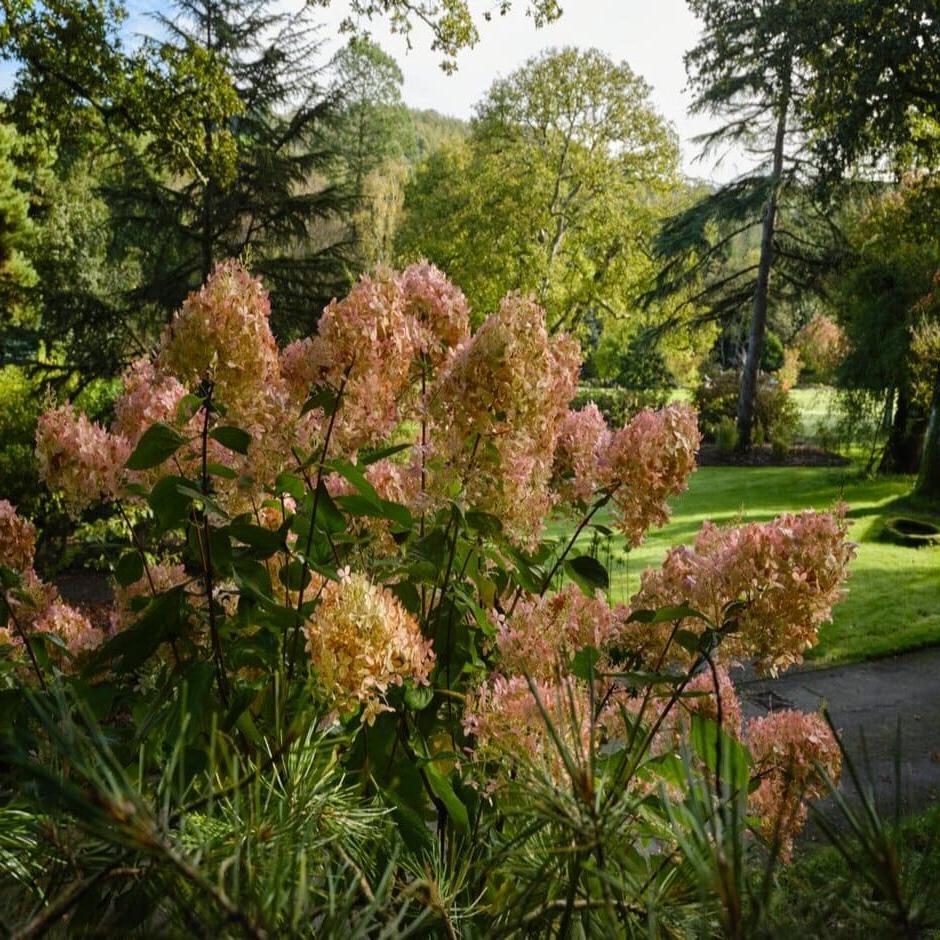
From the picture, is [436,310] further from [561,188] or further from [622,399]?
[622,399]

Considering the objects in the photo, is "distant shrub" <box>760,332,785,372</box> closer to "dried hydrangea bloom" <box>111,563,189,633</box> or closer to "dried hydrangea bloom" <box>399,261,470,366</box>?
"dried hydrangea bloom" <box>399,261,470,366</box>

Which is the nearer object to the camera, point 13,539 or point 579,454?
point 13,539

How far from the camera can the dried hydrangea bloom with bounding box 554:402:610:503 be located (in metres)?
1.46

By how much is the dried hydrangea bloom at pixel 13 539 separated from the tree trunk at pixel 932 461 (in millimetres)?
11036

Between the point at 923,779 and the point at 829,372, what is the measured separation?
11563mm

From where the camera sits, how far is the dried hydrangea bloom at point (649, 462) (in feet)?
4.42

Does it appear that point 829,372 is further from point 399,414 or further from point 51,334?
point 399,414

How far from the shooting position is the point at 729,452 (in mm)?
15375

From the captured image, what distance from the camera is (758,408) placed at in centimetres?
1628

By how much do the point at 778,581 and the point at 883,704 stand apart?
14.5 ft

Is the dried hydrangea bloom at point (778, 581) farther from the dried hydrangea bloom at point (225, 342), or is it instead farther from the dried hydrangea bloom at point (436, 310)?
the dried hydrangea bloom at point (225, 342)

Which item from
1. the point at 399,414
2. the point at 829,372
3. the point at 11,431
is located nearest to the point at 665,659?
the point at 399,414

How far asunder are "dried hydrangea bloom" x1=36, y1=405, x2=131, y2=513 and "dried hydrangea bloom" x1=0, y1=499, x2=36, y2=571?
16cm

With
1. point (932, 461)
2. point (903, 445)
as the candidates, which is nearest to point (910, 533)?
point (932, 461)
